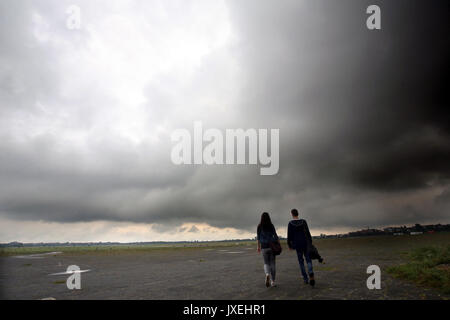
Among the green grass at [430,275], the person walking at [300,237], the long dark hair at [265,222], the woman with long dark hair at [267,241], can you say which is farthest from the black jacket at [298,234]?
the green grass at [430,275]

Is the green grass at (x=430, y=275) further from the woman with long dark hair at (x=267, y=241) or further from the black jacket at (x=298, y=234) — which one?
the woman with long dark hair at (x=267, y=241)

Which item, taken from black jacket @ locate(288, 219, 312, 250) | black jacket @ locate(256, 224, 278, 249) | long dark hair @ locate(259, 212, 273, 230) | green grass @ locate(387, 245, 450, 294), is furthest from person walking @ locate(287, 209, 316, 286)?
green grass @ locate(387, 245, 450, 294)

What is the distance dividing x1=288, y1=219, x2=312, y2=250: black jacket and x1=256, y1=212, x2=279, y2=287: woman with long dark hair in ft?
1.82

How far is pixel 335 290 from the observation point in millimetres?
8125

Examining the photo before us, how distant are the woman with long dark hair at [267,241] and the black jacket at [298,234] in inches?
21.8

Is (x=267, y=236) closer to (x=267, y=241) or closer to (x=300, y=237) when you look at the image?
(x=267, y=241)

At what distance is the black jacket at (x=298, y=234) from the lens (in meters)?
8.97

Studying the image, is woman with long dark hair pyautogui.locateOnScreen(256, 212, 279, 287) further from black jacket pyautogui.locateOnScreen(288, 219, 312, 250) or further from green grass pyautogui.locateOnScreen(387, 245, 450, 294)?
green grass pyautogui.locateOnScreen(387, 245, 450, 294)

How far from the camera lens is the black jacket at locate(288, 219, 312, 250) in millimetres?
8969
